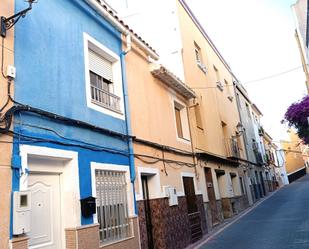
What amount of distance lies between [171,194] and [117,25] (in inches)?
196

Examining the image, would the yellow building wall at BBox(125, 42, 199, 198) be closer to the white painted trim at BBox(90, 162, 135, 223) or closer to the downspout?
the downspout

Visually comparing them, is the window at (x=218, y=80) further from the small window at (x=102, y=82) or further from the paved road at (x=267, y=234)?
the small window at (x=102, y=82)

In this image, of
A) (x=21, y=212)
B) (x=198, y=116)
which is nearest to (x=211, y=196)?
(x=198, y=116)

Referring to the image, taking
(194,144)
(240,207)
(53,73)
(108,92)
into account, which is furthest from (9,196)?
(240,207)

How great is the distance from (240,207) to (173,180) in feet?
29.3

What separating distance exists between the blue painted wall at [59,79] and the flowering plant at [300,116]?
10.9 meters

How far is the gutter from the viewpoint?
7977 millimetres

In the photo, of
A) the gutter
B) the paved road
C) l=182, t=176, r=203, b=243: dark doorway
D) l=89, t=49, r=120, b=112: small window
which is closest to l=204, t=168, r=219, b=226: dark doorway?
the paved road

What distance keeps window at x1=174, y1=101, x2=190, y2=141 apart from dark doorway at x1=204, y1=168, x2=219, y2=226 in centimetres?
234

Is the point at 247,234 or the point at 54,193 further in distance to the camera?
the point at 247,234

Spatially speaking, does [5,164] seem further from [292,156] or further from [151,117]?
[292,156]

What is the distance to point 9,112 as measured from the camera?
16.5ft

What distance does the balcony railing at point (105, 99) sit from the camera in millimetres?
7766

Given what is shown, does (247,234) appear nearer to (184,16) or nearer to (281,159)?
(184,16)
